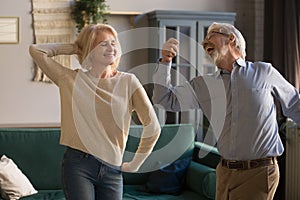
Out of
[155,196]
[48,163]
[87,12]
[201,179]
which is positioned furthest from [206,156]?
[87,12]

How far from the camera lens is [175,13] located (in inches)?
188

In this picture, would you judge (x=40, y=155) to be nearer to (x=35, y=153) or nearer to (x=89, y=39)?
(x=35, y=153)

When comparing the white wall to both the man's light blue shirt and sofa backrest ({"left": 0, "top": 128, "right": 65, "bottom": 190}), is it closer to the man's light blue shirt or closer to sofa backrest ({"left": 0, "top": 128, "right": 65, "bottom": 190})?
sofa backrest ({"left": 0, "top": 128, "right": 65, "bottom": 190})

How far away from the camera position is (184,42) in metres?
4.86

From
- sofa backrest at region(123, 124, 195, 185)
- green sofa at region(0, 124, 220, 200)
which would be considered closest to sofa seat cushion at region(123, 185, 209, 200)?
green sofa at region(0, 124, 220, 200)

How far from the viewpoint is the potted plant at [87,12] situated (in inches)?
188

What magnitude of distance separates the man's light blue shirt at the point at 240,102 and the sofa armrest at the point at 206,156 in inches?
62.2

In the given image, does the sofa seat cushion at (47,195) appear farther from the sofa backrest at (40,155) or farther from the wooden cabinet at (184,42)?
the wooden cabinet at (184,42)

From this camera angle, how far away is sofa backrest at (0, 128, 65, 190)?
12.4 feet

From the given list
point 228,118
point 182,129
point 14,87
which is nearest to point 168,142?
point 182,129

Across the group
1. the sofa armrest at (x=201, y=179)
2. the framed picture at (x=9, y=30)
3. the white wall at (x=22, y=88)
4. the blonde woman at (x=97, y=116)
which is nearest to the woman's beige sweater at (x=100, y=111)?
the blonde woman at (x=97, y=116)

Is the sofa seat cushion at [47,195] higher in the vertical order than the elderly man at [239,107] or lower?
lower

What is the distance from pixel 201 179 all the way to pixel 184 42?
162cm

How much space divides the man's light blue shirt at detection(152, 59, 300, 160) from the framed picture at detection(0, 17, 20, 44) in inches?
113
